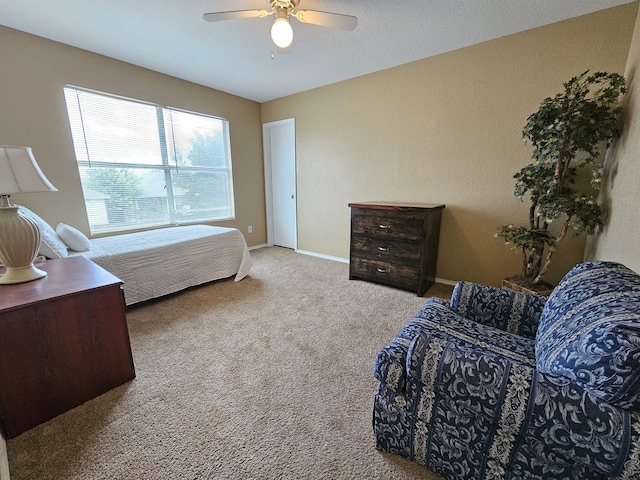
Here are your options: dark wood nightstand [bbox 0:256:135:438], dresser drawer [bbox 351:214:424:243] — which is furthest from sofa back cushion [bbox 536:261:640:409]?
dark wood nightstand [bbox 0:256:135:438]

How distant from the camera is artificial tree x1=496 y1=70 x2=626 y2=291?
1776mm

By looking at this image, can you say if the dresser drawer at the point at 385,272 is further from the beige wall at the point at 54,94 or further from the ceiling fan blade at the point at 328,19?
the beige wall at the point at 54,94

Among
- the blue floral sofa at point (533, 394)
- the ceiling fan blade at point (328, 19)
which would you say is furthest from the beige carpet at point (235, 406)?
the ceiling fan blade at point (328, 19)

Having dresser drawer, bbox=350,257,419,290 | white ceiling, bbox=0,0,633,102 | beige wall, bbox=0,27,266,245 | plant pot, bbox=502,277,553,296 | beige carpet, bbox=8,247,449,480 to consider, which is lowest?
beige carpet, bbox=8,247,449,480

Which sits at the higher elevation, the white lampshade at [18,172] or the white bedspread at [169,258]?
the white lampshade at [18,172]

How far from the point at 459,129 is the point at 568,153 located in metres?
1.01

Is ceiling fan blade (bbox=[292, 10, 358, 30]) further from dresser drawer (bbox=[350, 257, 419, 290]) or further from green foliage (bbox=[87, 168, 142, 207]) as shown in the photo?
green foliage (bbox=[87, 168, 142, 207])

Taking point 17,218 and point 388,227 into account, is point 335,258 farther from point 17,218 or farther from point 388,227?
point 17,218

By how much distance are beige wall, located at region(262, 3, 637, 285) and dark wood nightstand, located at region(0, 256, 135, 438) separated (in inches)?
113

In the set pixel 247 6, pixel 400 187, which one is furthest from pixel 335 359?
pixel 247 6

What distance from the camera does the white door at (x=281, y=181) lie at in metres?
4.29

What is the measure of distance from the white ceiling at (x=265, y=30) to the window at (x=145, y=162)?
547mm

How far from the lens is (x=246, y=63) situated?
9.53 feet

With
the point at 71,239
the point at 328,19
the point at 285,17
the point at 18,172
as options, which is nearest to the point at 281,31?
the point at 285,17
